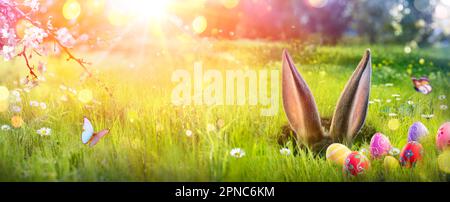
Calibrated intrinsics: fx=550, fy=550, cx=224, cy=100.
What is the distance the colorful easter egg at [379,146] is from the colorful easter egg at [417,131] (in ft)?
0.57

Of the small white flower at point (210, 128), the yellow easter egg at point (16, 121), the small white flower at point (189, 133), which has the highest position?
the yellow easter egg at point (16, 121)

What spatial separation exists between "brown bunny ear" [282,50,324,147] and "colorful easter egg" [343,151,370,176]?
0.20 metres

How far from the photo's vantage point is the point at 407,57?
3.12 metres

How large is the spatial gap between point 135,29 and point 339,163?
48.2 inches

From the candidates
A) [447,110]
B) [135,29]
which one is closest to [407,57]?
[447,110]

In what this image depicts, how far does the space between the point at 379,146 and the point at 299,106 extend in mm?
432

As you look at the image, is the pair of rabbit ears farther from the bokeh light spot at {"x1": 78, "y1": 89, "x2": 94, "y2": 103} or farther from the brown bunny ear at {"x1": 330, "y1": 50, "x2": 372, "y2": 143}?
the bokeh light spot at {"x1": 78, "y1": 89, "x2": 94, "y2": 103}

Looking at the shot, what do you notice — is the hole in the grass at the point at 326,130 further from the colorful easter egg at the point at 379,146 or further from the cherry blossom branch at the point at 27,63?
the cherry blossom branch at the point at 27,63

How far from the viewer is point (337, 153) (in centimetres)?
257

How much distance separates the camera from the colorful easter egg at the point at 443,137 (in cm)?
270

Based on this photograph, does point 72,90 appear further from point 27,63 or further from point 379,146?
point 379,146

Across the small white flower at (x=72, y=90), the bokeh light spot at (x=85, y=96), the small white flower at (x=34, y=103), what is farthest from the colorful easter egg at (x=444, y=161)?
the small white flower at (x=34, y=103)

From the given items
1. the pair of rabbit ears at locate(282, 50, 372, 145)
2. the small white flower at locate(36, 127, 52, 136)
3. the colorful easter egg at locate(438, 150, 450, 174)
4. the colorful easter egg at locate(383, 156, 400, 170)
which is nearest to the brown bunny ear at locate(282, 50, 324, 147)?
the pair of rabbit ears at locate(282, 50, 372, 145)

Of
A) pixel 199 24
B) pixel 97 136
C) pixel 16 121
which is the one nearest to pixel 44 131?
pixel 16 121
